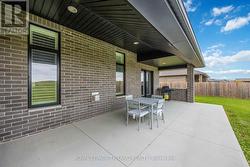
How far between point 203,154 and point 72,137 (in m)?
2.75

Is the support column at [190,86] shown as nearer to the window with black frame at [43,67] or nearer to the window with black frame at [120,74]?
the window with black frame at [120,74]

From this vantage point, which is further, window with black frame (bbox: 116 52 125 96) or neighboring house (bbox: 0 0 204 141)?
window with black frame (bbox: 116 52 125 96)

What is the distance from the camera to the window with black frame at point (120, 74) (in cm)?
550

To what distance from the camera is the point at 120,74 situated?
5672 millimetres

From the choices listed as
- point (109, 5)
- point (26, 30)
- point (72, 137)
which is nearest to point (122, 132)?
point (72, 137)

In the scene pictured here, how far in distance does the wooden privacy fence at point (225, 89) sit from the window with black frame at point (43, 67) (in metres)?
13.8

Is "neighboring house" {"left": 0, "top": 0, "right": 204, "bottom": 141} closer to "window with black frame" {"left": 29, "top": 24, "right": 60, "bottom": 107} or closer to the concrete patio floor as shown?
"window with black frame" {"left": 29, "top": 24, "right": 60, "bottom": 107}

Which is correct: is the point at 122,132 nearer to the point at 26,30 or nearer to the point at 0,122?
the point at 0,122

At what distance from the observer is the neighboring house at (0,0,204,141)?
2.35 meters

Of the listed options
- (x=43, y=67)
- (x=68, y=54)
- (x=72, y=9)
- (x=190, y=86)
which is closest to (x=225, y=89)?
(x=190, y=86)

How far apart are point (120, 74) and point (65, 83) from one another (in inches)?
109

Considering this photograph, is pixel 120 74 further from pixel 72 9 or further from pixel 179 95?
pixel 179 95

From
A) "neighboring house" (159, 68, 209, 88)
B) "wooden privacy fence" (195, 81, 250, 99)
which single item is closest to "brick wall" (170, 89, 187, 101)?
"wooden privacy fence" (195, 81, 250, 99)

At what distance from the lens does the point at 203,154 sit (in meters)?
2.08
